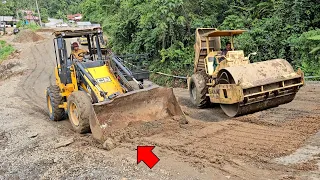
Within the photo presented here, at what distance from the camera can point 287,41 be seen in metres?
13.7

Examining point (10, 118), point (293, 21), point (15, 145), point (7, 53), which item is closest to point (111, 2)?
point (7, 53)

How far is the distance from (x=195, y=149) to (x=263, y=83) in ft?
8.26

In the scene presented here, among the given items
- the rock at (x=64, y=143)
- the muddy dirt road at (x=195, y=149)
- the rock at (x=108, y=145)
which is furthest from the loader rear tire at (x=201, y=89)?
the rock at (x=64, y=143)

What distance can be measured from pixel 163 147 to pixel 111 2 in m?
26.2

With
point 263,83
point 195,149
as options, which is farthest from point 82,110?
point 263,83

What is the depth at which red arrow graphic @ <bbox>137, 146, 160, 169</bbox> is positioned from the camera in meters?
6.07

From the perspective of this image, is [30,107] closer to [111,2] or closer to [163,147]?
[163,147]

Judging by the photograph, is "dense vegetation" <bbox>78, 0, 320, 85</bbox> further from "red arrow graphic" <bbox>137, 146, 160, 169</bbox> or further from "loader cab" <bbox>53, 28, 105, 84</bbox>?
"red arrow graphic" <bbox>137, 146, 160, 169</bbox>

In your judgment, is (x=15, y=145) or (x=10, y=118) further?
(x=10, y=118)

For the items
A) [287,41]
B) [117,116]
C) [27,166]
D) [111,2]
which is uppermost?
[111,2]

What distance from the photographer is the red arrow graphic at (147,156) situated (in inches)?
239

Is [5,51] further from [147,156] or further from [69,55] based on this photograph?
[147,156]

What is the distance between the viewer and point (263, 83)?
7.89 metres

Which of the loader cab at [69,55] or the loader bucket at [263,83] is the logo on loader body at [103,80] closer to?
the loader cab at [69,55]
